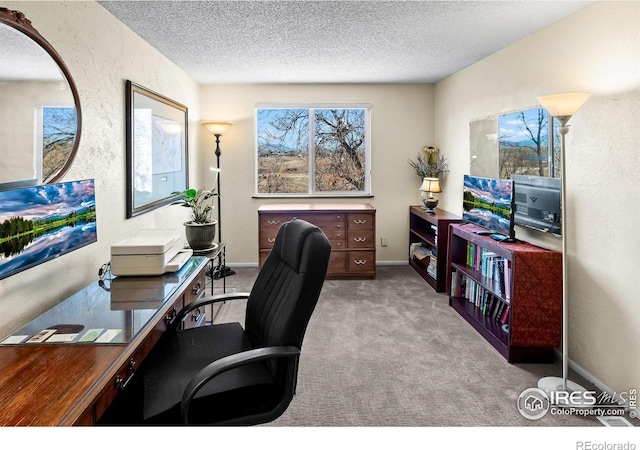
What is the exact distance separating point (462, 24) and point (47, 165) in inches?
110

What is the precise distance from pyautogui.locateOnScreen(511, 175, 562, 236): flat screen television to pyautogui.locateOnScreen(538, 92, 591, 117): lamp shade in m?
0.51

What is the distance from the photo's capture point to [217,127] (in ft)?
16.8

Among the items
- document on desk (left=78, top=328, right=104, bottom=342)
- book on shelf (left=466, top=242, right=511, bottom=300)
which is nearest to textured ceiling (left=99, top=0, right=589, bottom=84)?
book on shelf (left=466, top=242, right=511, bottom=300)

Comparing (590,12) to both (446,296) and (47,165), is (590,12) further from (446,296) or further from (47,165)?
(47,165)

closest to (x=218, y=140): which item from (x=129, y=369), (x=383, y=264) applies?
(x=383, y=264)

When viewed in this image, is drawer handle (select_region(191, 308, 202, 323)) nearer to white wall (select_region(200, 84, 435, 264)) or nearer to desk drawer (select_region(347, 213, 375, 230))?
desk drawer (select_region(347, 213, 375, 230))

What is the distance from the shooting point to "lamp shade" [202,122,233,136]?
507 centimetres

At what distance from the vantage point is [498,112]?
3.84 metres

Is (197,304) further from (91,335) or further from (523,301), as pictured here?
(523,301)

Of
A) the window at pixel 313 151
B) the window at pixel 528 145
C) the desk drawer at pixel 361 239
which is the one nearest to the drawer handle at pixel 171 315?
the window at pixel 528 145

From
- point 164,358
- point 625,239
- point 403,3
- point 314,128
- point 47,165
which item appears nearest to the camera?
point 164,358

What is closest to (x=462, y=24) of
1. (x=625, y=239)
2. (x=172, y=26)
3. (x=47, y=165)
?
(x=625, y=239)

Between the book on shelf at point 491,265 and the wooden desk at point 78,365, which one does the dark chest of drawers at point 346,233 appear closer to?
the book on shelf at point 491,265

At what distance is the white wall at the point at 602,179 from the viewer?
2.29 meters
